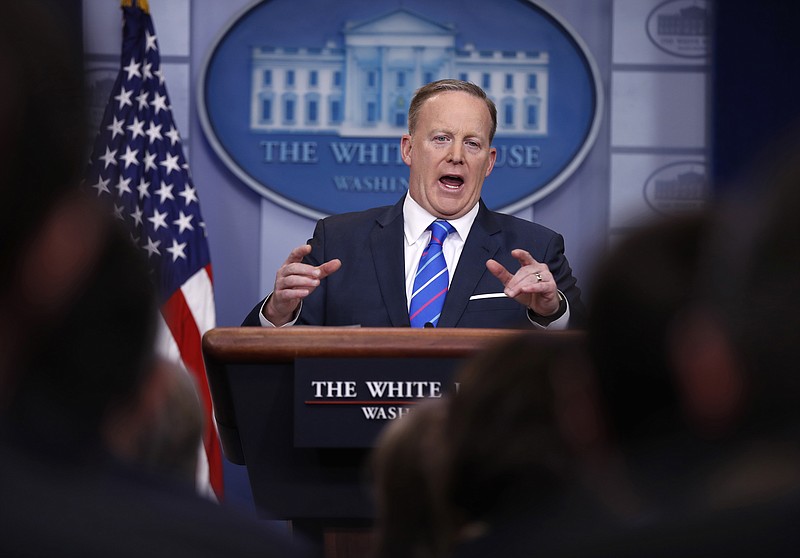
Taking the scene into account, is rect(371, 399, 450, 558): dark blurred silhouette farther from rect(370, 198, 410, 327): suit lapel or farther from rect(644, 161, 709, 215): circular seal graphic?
rect(644, 161, 709, 215): circular seal graphic

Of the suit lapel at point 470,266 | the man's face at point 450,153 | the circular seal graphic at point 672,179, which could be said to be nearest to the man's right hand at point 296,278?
the suit lapel at point 470,266

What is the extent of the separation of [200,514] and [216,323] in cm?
356

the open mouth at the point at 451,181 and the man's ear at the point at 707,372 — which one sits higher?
the open mouth at the point at 451,181

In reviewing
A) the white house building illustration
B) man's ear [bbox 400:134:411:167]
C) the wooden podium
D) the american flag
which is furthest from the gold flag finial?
the wooden podium

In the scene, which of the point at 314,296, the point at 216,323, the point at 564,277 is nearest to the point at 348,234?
the point at 314,296

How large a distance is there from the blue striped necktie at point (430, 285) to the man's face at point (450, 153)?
199 millimetres

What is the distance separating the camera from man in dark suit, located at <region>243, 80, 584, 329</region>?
7.50 ft

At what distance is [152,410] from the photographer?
85 centimetres

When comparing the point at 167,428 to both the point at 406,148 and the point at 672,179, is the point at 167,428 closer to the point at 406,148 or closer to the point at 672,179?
the point at 406,148

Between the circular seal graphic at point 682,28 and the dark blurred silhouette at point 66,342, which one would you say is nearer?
the dark blurred silhouette at point 66,342

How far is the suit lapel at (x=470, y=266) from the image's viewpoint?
2604 mm

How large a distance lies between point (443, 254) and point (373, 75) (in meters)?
1.63

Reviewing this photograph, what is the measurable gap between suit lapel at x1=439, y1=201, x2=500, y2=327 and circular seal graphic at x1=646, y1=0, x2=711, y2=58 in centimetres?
179

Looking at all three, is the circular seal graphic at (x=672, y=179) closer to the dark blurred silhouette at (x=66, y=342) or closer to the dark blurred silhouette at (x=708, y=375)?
the dark blurred silhouette at (x=708, y=375)
